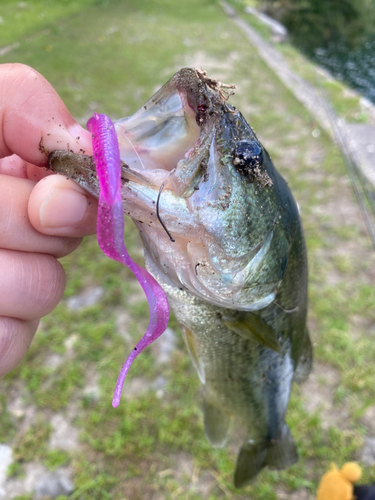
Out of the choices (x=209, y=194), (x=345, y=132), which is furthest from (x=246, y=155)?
(x=345, y=132)

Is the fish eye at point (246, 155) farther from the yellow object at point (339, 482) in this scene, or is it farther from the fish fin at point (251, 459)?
the yellow object at point (339, 482)

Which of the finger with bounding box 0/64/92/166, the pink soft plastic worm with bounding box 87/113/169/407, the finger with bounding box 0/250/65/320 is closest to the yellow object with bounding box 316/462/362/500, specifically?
the pink soft plastic worm with bounding box 87/113/169/407

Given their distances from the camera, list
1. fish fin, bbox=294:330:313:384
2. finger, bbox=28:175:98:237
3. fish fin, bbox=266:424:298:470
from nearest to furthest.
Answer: finger, bbox=28:175:98:237, fish fin, bbox=294:330:313:384, fish fin, bbox=266:424:298:470

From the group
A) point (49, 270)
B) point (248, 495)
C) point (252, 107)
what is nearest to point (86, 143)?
point (49, 270)

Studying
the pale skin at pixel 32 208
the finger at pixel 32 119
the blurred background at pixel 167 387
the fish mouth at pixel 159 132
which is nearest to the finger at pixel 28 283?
the pale skin at pixel 32 208

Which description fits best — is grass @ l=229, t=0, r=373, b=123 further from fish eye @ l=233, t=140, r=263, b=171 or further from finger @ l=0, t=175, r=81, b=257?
finger @ l=0, t=175, r=81, b=257

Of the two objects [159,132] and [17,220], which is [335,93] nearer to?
[159,132]
